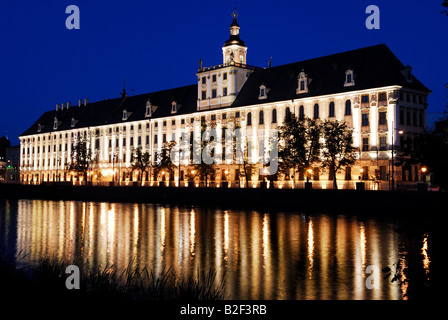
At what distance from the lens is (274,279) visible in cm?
2136

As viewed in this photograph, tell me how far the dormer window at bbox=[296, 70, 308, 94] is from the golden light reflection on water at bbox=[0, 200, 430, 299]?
3341cm

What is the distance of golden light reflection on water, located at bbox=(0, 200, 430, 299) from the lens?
2031 cm

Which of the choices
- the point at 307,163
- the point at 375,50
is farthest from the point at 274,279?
the point at 375,50

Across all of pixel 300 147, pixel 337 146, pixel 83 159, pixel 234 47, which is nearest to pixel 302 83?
pixel 300 147

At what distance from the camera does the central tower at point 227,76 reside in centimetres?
9331

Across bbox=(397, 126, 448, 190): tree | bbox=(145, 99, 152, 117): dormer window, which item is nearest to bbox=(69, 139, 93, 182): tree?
bbox=(145, 99, 152, 117): dormer window

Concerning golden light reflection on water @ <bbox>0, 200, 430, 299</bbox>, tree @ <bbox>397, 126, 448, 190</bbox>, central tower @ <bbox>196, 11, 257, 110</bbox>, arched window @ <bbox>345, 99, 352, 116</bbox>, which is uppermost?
central tower @ <bbox>196, 11, 257, 110</bbox>

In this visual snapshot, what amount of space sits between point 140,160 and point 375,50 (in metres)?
46.7

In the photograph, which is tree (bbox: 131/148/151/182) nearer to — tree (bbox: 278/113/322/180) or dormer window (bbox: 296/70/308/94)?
dormer window (bbox: 296/70/308/94)

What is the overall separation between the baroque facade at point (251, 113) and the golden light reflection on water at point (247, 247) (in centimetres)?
1709

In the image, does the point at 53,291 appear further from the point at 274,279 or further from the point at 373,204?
the point at 373,204

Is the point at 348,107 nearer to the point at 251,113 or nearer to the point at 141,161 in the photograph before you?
the point at 251,113

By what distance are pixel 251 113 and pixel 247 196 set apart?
95.5ft
